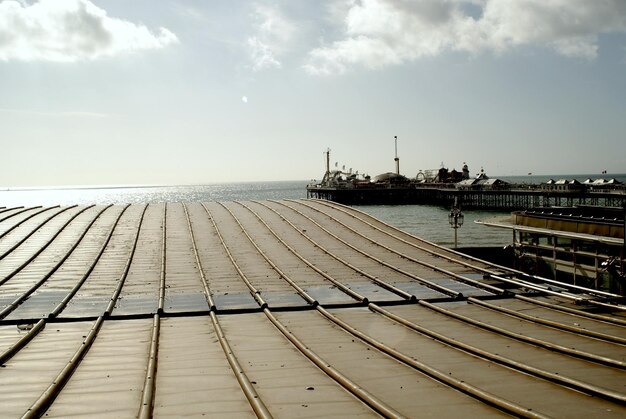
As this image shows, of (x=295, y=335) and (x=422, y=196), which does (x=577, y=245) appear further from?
(x=422, y=196)

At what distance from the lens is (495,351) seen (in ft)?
51.3

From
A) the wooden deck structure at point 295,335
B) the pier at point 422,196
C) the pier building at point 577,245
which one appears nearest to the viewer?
the wooden deck structure at point 295,335

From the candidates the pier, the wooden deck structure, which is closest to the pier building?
the wooden deck structure

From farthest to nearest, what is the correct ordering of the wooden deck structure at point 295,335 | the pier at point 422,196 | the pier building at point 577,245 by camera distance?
the pier at point 422,196 → the pier building at point 577,245 → the wooden deck structure at point 295,335

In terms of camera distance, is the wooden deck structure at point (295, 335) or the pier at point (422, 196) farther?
the pier at point (422, 196)

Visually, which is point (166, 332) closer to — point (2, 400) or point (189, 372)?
point (189, 372)

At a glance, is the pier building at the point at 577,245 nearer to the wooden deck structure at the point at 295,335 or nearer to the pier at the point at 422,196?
the wooden deck structure at the point at 295,335

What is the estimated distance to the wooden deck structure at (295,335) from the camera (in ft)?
40.3

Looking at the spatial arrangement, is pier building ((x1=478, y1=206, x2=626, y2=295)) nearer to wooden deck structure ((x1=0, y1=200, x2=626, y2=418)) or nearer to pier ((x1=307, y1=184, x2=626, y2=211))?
Result: wooden deck structure ((x1=0, y1=200, x2=626, y2=418))

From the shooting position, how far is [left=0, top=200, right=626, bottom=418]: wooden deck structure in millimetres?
12281

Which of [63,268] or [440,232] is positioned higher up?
[63,268]

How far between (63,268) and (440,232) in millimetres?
A: 78181

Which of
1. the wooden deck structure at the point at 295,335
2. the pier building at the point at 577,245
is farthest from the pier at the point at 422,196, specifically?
the wooden deck structure at the point at 295,335

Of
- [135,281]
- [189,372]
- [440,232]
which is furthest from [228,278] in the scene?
[440,232]
